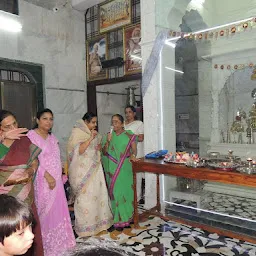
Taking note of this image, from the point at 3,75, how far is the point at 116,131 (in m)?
2.58

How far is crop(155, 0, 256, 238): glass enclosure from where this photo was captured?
3.92 m

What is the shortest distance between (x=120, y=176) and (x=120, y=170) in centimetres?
8

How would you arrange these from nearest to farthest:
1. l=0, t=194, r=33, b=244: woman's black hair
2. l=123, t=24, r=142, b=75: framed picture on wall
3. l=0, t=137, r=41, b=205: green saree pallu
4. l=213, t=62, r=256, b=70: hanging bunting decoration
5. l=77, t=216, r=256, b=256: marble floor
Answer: l=0, t=194, r=33, b=244: woman's black hair, l=0, t=137, r=41, b=205: green saree pallu, l=77, t=216, r=256, b=256: marble floor, l=213, t=62, r=256, b=70: hanging bunting decoration, l=123, t=24, r=142, b=75: framed picture on wall

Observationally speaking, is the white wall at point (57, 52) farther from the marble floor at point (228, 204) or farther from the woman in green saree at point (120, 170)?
the marble floor at point (228, 204)

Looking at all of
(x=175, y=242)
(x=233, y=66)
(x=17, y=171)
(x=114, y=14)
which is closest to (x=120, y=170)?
(x=175, y=242)

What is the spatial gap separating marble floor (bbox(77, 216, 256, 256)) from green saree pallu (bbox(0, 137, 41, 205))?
1.16 meters

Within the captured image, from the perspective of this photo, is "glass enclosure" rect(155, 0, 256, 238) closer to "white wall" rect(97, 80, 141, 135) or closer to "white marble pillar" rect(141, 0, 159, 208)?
"white marble pillar" rect(141, 0, 159, 208)

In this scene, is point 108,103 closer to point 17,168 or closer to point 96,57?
point 96,57

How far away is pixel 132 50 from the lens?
5133mm

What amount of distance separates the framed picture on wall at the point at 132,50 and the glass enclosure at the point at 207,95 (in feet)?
3.07

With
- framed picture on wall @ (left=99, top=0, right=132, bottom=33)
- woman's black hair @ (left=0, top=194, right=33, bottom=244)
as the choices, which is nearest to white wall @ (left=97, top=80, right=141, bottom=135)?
framed picture on wall @ (left=99, top=0, right=132, bottom=33)

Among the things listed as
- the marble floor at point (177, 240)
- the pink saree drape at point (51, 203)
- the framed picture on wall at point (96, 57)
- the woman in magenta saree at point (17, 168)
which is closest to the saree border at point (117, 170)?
the marble floor at point (177, 240)

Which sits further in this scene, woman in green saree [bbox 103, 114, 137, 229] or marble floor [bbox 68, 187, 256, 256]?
woman in green saree [bbox 103, 114, 137, 229]

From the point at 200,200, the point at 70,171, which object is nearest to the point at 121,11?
the point at 70,171
